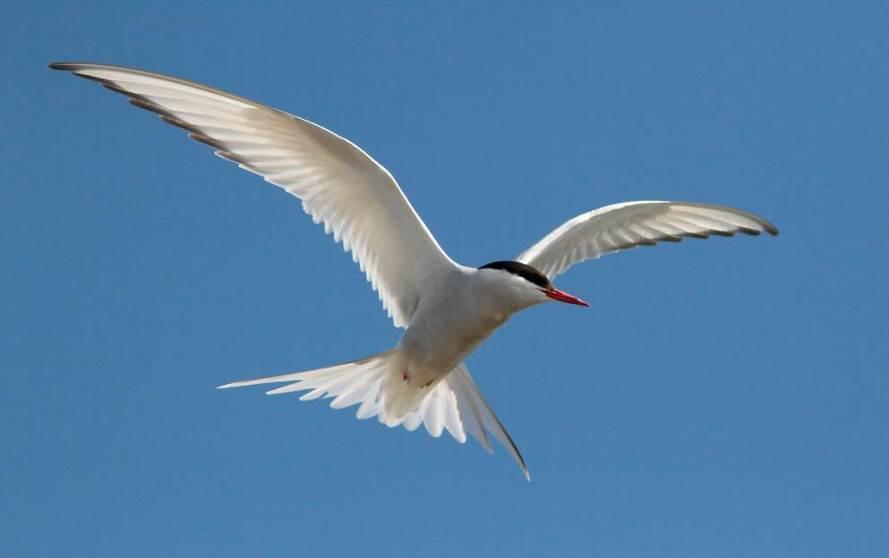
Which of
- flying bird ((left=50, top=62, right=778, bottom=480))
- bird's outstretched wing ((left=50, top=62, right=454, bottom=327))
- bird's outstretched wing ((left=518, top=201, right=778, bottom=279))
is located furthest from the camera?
bird's outstretched wing ((left=518, top=201, right=778, bottom=279))

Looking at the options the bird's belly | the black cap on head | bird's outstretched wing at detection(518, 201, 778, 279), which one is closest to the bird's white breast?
the bird's belly

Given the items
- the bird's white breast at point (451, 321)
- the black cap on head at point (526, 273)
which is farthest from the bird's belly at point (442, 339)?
the black cap on head at point (526, 273)

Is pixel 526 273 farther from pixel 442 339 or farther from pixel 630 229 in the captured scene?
pixel 630 229

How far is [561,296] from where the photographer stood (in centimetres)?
627

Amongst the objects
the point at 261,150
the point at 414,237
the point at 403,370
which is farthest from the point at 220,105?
the point at 403,370

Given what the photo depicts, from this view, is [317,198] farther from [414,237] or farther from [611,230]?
[611,230]

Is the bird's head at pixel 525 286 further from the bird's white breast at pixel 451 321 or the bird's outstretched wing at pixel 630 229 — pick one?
the bird's outstretched wing at pixel 630 229

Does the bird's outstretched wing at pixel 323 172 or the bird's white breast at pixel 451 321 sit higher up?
the bird's outstretched wing at pixel 323 172

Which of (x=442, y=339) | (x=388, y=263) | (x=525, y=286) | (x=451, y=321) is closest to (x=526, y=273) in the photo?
(x=525, y=286)

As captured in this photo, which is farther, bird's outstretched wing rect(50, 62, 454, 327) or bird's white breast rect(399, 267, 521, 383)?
bird's white breast rect(399, 267, 521, 383)

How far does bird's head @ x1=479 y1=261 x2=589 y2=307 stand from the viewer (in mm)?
6199

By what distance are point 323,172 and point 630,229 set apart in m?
2.16

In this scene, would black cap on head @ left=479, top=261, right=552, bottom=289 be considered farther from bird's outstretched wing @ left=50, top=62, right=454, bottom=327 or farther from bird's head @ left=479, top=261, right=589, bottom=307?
bird's outstretched wing @ left=50, top=62, right=454, bottom=327

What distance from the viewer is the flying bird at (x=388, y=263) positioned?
19.8ft
